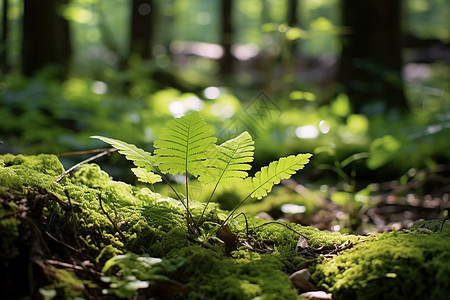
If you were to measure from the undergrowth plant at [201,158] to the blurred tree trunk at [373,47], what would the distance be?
575cm

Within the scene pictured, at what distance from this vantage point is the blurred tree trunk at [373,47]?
7.03 metres

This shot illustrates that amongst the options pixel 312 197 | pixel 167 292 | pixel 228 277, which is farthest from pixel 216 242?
pixel 312 197

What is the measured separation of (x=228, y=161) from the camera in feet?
5.40

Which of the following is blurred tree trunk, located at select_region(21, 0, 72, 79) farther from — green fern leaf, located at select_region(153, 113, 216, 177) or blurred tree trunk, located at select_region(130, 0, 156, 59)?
green fern leaf, located at select_region(153, 113, 216, 177)

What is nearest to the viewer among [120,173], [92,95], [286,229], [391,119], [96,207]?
[96,207]

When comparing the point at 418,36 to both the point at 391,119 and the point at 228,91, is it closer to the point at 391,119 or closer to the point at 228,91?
the point at 228,91

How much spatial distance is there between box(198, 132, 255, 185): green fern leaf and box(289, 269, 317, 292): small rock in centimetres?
44

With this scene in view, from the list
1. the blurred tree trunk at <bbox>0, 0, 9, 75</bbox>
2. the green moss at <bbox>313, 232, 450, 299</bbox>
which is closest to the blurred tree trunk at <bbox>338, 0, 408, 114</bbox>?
the green moss at <bbox>313, 232, 450, 299</bbox>

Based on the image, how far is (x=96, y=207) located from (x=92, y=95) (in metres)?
6.24

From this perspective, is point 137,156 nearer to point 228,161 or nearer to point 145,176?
point 145,176

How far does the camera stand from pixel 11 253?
119 centimetres

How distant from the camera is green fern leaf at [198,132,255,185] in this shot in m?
1.64

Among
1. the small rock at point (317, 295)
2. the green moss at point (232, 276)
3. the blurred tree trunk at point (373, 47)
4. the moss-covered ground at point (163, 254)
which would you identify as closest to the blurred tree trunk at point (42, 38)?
the blurred tree trunk at point (373, 47)

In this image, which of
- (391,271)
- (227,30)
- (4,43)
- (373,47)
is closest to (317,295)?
(391,271)
